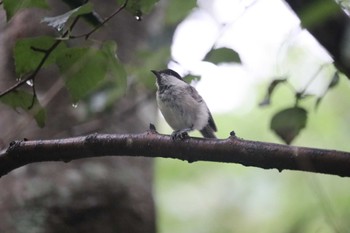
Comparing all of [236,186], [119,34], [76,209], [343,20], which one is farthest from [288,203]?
[343,20]

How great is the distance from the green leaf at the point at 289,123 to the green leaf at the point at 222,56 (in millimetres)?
167

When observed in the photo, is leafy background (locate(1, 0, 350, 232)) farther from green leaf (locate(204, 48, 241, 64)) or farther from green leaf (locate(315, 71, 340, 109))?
green leaf (locate(204, 48, 241, 64))

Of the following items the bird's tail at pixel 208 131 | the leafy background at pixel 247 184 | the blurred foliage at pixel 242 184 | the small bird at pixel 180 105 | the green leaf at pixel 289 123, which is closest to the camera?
the green leaf at pixel 289 123

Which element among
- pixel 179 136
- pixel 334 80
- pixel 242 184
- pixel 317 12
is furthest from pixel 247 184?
pixel 317 12

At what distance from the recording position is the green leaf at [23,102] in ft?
4.79

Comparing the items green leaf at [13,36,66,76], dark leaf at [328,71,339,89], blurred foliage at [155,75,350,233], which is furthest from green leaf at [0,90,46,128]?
blurred foliage at [155,75,350,233]

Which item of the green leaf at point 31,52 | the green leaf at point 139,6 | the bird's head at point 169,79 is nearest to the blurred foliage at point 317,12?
the green leaf at point 139,6

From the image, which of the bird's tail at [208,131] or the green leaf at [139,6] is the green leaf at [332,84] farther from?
the bird's tail at [208,131]

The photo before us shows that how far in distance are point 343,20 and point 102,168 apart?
1119 mm

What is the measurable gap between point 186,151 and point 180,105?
2.68 feet

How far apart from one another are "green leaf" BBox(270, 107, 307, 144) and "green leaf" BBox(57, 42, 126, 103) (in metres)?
0.37

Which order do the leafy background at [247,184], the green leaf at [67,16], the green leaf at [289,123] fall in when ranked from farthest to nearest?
the leafy background at [247,184] < the green leaf at [289,123] < the green leaf at [67,16]

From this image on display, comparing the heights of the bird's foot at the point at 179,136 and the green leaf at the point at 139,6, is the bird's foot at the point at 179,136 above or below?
below

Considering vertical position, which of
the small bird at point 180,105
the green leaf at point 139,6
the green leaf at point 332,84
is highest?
the green leaf at point 139,6
